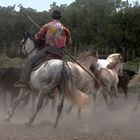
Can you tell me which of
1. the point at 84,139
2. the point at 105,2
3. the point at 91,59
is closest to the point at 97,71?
the point at 91,59

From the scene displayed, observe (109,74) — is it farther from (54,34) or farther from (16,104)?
(54,34)

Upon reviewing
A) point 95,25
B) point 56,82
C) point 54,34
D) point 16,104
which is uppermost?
point 54,34

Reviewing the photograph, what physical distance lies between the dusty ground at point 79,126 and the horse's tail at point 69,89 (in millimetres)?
646

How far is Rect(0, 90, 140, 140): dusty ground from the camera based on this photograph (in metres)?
11.0

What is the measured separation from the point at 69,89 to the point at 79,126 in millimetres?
1159

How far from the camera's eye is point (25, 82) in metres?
13.4

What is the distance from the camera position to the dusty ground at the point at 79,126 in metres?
11.0

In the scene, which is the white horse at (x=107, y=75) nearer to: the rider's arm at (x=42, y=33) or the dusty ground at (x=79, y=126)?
the dusty ground at (x=79, y=126)

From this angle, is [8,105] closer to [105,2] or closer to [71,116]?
[71,116]

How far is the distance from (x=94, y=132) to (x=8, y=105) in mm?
6106

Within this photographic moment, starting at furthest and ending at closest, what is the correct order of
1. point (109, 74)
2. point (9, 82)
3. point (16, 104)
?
1. point (109, 74)
2. point (9, 82)
3. point (16, 104)

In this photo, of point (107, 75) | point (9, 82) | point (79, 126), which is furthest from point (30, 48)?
point (107, 75)

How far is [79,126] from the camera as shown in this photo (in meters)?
13.4

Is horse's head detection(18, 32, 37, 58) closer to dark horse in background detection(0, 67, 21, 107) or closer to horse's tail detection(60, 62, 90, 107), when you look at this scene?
horse's tail detection(60, 62, 90, 107)
